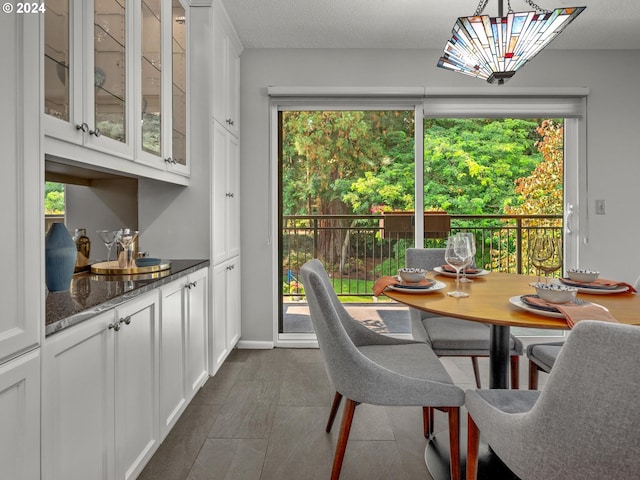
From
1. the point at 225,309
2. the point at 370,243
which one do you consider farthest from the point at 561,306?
the point at 370,243

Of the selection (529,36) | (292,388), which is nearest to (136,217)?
(292,388)

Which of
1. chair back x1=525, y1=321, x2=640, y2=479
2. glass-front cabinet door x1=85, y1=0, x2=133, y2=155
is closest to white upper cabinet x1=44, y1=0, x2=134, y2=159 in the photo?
glass-front cabinet door x1=85, y1=0, x2=133, y2=155

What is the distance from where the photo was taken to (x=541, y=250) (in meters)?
1.78

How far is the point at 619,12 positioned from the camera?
2855mm

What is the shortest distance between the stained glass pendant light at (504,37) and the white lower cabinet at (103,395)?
1766 millimetres

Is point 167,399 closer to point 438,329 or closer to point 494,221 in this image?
point 438,329

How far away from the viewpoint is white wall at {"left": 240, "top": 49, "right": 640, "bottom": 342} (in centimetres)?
343

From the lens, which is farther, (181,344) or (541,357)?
(181,344)

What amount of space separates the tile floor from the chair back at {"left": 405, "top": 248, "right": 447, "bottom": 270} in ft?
2.60

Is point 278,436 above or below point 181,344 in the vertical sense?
below

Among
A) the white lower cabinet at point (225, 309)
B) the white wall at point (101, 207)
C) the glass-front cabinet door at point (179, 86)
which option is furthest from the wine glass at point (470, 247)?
the white wall at point (101, 207)

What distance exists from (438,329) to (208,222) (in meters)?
1.54

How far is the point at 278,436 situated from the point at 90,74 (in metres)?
1.77

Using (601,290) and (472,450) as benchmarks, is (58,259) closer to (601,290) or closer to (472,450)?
(472,450)
